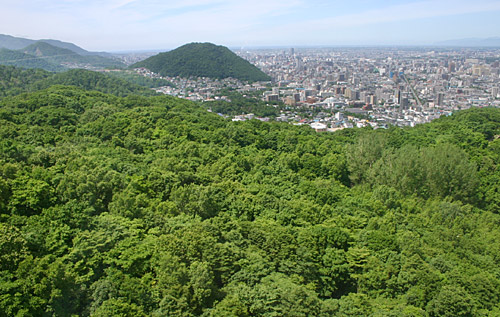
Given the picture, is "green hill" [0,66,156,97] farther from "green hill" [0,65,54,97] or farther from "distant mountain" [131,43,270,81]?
"distant mountain" [131,43,270,81]

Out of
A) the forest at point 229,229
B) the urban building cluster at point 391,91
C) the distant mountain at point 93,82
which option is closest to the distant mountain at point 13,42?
the urban building cluster at point 391,91

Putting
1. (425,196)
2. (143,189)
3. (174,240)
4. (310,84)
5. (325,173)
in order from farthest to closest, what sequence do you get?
(310,84) → (325,173) → (425,196) → (143,189) → (174,240)

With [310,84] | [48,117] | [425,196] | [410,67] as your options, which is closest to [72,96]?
[48,117]

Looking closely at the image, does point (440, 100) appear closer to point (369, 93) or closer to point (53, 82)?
point (369, 93)

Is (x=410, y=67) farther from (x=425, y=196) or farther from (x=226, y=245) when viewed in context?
(x=226, y=245)

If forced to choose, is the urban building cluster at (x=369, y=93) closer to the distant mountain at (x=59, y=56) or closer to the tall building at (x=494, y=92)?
the tall building at (x=494, y=92)

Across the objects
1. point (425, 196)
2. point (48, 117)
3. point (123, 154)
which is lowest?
point (425, 196)

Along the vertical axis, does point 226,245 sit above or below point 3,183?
below
